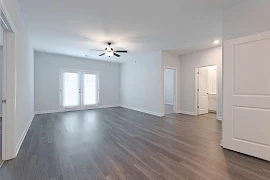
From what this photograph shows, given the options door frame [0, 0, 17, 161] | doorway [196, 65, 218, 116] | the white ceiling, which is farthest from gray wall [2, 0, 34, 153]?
doorway [196, 65, 218, 116]

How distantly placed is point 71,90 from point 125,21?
4.91m

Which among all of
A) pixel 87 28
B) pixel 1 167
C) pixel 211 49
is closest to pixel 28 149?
pixel 1 167

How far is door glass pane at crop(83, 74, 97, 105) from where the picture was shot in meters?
7.12

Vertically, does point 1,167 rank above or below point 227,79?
below

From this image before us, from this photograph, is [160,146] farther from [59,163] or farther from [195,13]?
[195,13]

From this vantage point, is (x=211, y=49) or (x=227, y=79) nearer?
(x=227, y=79)

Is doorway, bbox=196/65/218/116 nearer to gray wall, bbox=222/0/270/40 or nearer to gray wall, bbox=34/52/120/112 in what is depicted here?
gray wall, bbox=222/0/270/40

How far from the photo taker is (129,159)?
86.0 inches

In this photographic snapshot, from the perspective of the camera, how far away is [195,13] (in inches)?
110

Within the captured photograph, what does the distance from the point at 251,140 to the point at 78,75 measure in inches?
274

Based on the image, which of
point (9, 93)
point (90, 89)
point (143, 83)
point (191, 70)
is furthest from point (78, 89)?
point (191, 70)

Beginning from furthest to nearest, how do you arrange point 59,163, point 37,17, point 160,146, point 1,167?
point 37,17 < point 160,146 < point 59,163 < point 1,167

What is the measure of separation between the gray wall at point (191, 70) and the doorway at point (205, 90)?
0.21 m

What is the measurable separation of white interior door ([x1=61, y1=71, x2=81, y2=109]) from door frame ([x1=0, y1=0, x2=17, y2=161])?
14.9 feet
